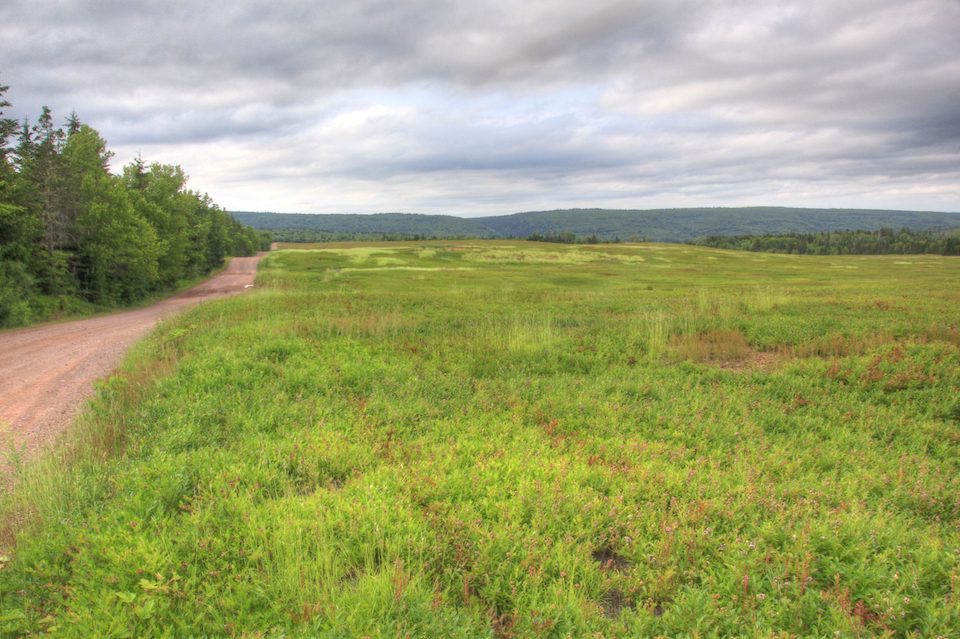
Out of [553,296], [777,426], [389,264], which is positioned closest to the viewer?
[777,426]

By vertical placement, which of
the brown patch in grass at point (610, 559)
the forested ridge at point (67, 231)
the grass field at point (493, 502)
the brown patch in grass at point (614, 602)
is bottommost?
the brown patch in grass at point (614, 602)

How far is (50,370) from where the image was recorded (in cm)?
1323

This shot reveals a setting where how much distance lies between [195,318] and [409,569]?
16.8m

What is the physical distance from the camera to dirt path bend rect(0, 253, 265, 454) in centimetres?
898

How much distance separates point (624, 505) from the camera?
5457 mm

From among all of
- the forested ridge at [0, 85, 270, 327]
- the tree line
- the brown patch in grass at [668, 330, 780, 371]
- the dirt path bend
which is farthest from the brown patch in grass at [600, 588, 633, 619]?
the tree line

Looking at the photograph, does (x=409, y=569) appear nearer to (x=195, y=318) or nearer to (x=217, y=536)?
(x=217, y=536)

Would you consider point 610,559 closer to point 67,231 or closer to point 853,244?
point 67,231

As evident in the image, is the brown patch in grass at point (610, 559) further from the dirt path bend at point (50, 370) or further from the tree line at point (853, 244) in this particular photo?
the tree line at point (853, 244)

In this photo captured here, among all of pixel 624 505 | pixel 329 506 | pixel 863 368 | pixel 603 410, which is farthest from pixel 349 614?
pixel 863 368

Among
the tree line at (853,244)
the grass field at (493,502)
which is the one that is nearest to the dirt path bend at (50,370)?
the grass field at (493,502)

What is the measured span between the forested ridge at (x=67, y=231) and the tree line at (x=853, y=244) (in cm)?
14193

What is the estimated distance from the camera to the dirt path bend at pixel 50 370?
8984 mm

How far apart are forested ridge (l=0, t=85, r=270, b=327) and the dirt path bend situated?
156 inches
